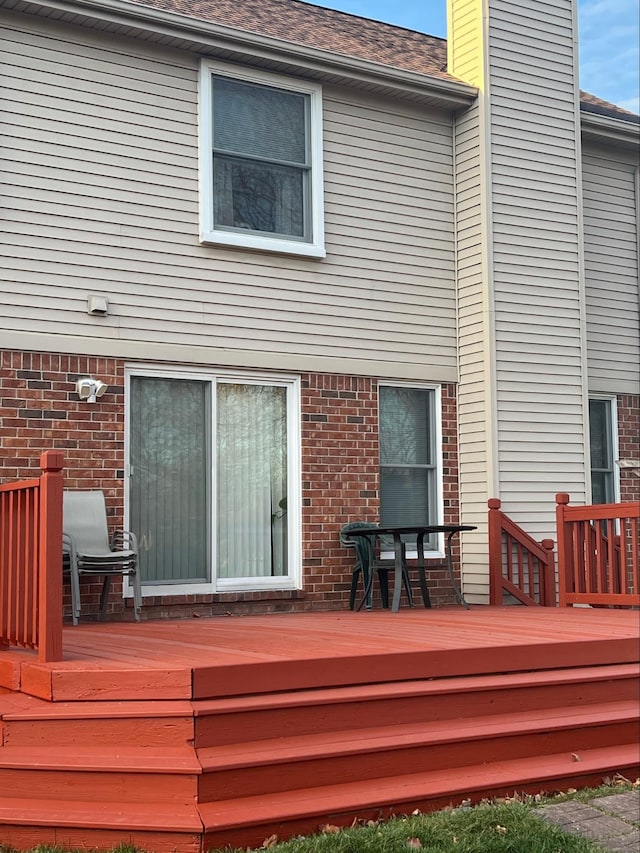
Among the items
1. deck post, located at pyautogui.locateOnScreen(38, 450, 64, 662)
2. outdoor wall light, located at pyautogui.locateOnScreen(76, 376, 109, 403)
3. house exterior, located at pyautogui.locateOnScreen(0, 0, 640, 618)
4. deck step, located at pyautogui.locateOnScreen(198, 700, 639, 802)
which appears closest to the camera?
deck step, located at pyautogui.locateOnScreen(198, 700, 639, 802)

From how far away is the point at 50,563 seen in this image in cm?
477

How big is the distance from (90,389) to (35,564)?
292 centimetres

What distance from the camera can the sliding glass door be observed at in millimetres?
7973

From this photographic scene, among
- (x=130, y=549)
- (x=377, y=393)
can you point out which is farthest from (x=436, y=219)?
(x=130, y=549)

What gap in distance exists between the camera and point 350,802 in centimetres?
419

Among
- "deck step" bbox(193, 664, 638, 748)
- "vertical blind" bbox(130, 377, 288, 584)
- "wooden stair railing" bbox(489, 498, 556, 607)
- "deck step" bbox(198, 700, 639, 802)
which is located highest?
"vertical blind" bbox(130, 377, 288, 584)

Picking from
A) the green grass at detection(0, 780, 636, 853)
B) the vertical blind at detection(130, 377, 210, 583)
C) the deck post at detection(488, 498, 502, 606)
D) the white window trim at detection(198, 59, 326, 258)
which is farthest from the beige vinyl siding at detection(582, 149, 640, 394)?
the green grass at detection(0, 780, 636, 853)

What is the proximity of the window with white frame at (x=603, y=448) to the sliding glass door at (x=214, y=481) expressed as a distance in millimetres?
3727

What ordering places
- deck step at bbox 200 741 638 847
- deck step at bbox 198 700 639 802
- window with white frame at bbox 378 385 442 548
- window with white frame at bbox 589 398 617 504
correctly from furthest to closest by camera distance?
window with white frame at bbox 589 398 617 504 → window with white frame at bbox 378 385 442 548 → deck step at bbox 198 700 639 802 → deck step at bbox 200 741 638 847

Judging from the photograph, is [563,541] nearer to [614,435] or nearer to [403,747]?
A: [614,435]

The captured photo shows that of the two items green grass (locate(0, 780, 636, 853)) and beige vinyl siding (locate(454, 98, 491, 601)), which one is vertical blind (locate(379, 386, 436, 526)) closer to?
beige vinyl siding (locate(454, 98, 491, 601))

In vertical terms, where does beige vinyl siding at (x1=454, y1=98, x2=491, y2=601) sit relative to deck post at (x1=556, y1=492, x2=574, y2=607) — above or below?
above

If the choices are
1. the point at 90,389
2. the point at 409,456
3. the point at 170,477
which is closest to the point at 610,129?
the point at 409,456

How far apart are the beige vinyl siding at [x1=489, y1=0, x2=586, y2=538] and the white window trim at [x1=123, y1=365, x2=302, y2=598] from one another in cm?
194
